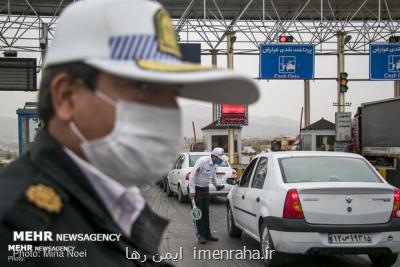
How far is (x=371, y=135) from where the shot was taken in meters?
20.7

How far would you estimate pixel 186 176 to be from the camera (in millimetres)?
16000

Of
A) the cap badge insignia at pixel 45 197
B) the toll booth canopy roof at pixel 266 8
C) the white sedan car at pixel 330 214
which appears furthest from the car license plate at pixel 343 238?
the toll booth canopy roof at pixel 266 8

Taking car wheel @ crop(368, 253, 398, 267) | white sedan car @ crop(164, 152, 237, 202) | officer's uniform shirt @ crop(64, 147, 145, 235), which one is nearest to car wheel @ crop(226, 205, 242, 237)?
car wheel @ crop(368, 253, 398, 267)

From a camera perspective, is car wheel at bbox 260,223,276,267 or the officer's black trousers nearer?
car wheel at bbox 260,223,276,267

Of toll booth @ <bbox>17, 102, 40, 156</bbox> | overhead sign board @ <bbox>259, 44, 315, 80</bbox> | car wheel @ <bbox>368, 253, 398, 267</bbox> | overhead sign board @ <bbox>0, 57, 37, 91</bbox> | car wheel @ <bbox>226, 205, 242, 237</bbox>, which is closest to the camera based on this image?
car wheel @ <bbox>368, 253, 398, 267</bbox>

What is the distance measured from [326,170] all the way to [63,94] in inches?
236

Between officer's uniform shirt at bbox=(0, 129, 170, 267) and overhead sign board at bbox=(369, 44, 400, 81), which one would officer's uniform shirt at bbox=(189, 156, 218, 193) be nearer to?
officer's uniform shirt at bbox=(0, 129, 170, 267)

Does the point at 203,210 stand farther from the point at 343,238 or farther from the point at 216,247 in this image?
the point at 343,238

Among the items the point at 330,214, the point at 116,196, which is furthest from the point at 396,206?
the point at 116,196

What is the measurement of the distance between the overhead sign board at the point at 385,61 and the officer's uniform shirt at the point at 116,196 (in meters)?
23.0

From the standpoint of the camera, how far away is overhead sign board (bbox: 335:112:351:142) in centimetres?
2089

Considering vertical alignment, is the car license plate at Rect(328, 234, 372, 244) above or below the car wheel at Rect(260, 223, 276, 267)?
above

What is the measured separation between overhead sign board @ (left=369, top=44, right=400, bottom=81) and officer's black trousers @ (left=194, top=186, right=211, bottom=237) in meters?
15.8

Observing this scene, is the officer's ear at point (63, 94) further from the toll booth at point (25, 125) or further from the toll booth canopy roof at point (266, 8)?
the toll booth canopy roof at point (266, 8)
